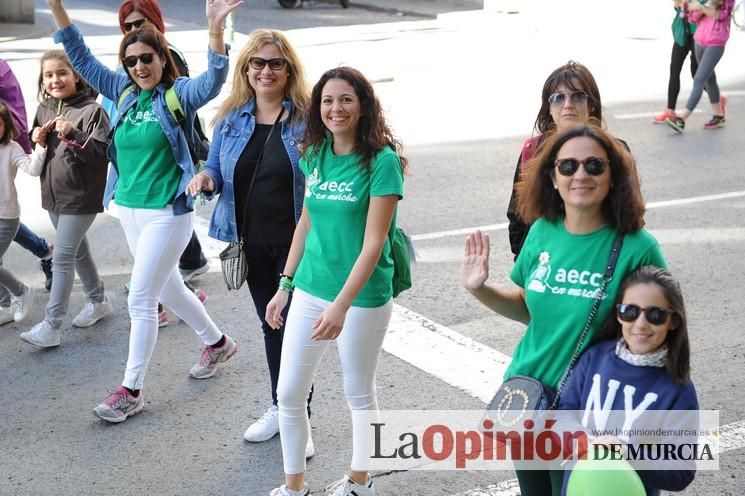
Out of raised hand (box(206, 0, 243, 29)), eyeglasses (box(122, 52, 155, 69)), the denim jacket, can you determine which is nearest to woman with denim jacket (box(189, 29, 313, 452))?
the denim jacket

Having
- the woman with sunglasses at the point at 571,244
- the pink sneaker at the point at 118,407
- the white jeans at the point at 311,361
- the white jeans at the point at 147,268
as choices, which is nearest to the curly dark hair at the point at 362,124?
the white jeans at the point at 311,361

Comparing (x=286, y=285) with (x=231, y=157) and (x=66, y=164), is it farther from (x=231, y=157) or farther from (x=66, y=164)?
(x=66, y=164)

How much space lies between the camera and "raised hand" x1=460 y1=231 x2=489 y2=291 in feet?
13.1

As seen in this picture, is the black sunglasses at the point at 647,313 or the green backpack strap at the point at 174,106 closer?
the black sunglasses at the point at 647,313

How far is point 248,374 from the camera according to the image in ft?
21.8

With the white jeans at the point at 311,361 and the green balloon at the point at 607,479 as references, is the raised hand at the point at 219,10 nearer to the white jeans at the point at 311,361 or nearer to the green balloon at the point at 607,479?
the white jeans at the point at 311,361

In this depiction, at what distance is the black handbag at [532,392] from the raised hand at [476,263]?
0.39m

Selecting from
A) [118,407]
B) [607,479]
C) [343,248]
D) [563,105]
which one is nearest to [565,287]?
[607,479]

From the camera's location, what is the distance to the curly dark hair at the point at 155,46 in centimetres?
591

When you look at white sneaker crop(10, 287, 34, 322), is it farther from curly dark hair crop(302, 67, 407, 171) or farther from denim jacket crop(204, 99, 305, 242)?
curly dark hair crop(302, 67, 407, 171)

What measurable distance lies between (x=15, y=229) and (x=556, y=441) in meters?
4.74

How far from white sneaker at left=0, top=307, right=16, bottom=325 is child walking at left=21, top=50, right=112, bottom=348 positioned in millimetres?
479

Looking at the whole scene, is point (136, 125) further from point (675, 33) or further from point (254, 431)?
point (675, 33)

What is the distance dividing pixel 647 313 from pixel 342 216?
153 centimetres
